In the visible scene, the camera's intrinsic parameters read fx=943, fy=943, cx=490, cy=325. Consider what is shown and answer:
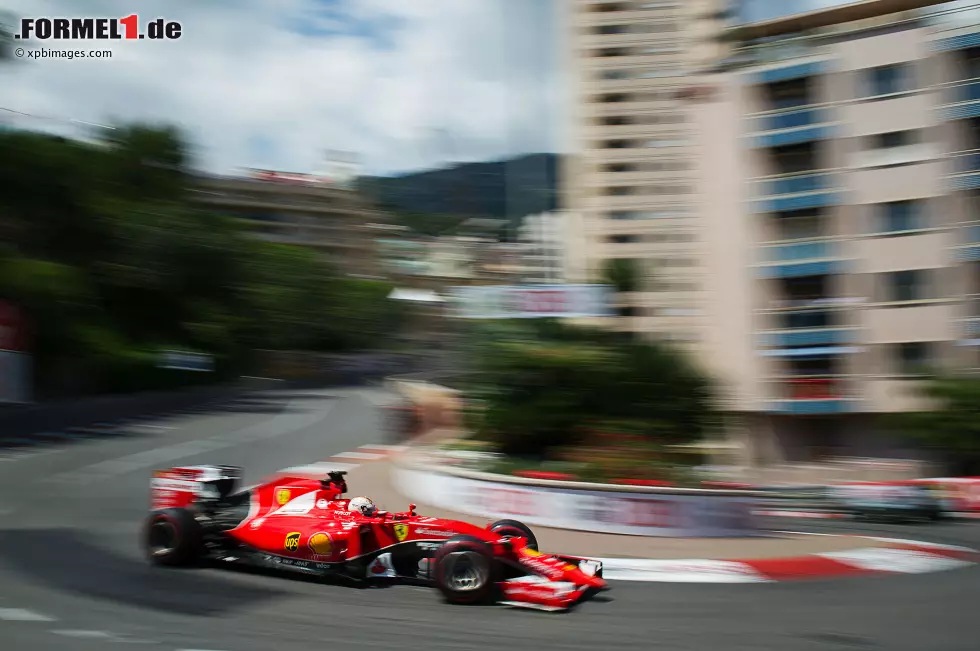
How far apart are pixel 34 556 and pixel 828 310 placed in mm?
23592

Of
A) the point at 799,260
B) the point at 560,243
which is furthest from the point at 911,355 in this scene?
the point at 560,243

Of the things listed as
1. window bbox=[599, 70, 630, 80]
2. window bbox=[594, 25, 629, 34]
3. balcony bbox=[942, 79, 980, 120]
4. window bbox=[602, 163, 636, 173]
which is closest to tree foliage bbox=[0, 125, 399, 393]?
window bbox=[602, 163, 636, 173]

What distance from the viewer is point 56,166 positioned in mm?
35062

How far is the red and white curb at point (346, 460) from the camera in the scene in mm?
20030

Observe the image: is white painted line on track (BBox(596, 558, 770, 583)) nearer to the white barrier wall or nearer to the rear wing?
the white barrier wall

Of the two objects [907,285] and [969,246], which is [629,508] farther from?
[969,246]

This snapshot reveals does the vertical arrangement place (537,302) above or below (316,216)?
below

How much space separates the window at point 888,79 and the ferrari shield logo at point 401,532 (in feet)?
79.5

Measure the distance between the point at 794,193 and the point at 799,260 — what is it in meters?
2.09

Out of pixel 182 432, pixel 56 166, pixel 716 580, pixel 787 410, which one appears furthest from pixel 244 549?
pixel 56 166

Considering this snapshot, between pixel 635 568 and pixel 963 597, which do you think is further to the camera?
pixel 635 568

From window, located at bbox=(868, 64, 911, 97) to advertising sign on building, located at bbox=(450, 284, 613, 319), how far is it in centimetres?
1600

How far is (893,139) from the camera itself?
2795 cm

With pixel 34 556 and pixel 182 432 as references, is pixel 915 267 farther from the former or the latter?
pixel 34 556
